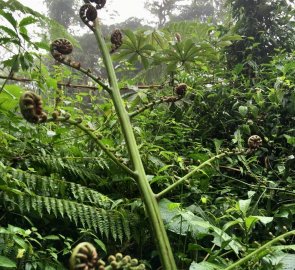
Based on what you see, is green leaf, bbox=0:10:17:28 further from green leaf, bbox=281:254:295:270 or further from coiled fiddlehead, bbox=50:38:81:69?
green leaf, bbox=281:254:295:270

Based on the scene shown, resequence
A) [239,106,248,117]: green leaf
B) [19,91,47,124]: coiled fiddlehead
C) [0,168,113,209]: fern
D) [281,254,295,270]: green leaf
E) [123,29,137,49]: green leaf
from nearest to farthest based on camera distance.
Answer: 1. [19,91,47,124]: coiled fiddlehead
2. [281,254,295,270]: green leaf
3. [0,168,113,209]: fern
4. [123,29,137,49]: green leaf
5. [239,106,248,117]: green leaf

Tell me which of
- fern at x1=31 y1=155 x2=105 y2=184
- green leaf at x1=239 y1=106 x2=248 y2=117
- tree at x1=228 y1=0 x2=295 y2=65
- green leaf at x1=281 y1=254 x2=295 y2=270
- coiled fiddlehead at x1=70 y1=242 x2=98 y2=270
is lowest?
green leaf at x1=281 y1=254 x2=295 y2=270

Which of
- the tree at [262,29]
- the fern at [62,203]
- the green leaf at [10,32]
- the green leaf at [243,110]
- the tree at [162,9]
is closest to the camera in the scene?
the fern at [62,203]

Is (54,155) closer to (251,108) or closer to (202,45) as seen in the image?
(202,45)

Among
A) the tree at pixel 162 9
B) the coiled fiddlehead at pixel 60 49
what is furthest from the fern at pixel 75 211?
the tree at pixel 162 9

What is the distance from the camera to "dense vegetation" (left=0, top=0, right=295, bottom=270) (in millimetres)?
1007

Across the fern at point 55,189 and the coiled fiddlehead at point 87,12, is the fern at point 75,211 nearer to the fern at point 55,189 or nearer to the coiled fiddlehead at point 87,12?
the fern at point 55,189

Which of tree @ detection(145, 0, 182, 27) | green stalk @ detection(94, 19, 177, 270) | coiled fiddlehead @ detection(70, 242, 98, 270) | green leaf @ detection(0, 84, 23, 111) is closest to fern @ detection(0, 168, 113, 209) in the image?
green leaf @ detection(0, 84, 23, 111)

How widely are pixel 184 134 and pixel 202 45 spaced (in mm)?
557

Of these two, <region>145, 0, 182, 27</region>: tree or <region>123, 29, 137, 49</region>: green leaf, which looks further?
<region>145, 0, 182, 27</region>: tree

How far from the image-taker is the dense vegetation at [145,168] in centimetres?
101

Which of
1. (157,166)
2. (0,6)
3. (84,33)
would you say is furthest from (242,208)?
(84,33)

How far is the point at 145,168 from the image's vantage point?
1.62 meters

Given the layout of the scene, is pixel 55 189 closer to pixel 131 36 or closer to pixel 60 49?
pixel 60 49
